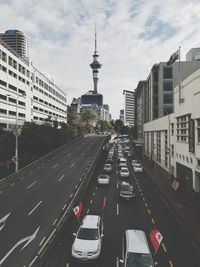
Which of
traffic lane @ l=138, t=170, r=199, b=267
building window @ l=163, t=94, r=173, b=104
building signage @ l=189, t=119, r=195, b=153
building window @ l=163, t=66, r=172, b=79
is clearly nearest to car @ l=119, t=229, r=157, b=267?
traffic lane @ l=138, t=170, r=199, b=267

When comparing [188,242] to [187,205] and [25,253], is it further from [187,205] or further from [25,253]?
[25,253]

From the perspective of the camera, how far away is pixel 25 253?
53.1 ft

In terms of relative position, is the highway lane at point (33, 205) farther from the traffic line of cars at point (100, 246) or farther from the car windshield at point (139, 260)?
the car windshield at point (139, 260)

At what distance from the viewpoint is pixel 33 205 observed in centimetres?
2655

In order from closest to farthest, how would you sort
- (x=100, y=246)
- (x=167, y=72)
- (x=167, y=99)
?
(x=100, y=246), (x=167, y=72), (x=167, y=99)

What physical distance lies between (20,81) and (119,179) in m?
51.3

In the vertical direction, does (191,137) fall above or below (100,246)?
above

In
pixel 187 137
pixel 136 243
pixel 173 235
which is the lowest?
pixel 173 235

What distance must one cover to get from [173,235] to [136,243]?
628 cm

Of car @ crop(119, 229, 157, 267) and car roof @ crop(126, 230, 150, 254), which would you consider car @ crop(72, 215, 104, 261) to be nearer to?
car @ crop(119, 229, 157, 267)

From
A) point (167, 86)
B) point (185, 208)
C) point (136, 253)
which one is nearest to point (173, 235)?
point (136, 253)

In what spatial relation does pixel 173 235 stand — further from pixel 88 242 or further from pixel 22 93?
pixel 22 93

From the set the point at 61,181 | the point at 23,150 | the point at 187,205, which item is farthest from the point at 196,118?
the point at 23,150

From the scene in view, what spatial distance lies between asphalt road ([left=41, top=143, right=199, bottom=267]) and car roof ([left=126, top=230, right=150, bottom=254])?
158 cm
